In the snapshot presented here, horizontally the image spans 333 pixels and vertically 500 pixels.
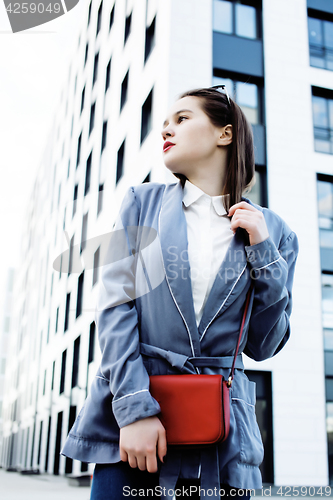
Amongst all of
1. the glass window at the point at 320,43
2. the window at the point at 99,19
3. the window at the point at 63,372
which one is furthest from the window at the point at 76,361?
the window at the point at 99,19

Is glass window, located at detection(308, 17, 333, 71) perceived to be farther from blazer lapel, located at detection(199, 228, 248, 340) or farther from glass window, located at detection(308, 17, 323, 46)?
blazer lapel, located at detection(199, 228, 248, 340)

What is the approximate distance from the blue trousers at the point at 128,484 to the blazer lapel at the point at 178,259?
0.39 meters

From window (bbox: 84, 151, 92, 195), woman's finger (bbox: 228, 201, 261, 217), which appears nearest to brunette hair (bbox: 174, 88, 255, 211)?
woman's finger (bbox: 228, 201, 261, 217)

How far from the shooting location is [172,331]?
1.53 meters

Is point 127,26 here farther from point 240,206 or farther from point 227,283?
point 227,283

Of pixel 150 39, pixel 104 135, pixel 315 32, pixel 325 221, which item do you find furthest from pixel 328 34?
pixel 104 135

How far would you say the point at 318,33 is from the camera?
1255 centimetres

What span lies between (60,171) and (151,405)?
28.5 metres

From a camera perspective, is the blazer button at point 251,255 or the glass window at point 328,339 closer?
the blazer button at point 251,255

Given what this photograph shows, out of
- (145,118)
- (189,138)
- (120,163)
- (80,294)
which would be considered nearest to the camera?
(189,138)

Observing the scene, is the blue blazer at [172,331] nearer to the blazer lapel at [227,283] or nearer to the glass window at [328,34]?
the blazer lapel at [227,283]

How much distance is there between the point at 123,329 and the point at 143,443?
1.12 feet

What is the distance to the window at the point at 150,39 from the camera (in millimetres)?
11917

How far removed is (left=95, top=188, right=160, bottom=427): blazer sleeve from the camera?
→ 1.38m
